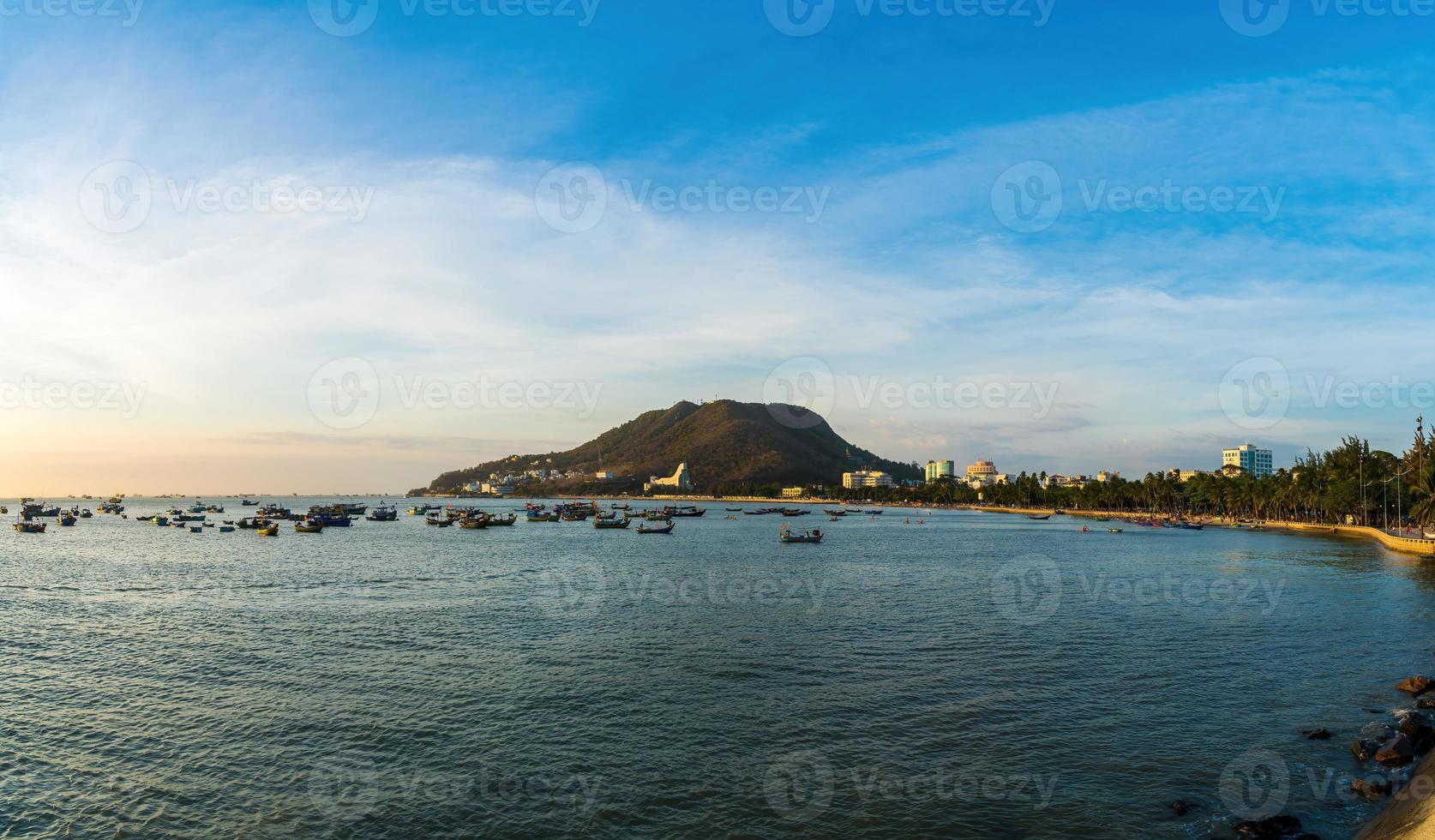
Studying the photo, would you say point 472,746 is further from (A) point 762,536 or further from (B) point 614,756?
(A) point 762,536

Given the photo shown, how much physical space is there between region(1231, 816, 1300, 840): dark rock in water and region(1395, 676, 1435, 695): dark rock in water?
51.4ft

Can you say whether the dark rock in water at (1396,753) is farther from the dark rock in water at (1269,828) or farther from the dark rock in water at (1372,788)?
the dark rock in water at (1269,828)

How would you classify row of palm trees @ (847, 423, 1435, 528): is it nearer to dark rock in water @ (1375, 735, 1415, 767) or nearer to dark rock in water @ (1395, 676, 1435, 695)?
dark rock in water @ (1395, 676, 1435, 695)

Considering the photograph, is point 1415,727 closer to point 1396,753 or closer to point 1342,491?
point 1396,753

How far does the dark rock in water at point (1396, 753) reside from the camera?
2172 cm

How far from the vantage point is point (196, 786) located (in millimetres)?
20250

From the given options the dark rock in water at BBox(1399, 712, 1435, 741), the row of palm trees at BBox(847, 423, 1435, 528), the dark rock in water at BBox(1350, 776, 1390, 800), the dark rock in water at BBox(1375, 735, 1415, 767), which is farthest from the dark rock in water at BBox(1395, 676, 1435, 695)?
the row of palm trees at BBox(847, 423, 1435, 528)

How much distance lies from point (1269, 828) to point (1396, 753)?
7634 mm

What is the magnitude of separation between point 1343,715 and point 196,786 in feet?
113

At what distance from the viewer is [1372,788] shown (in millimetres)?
19984

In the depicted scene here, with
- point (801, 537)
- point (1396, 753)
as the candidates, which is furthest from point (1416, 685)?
point (801, 537)

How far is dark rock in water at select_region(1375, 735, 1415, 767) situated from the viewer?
2172 centimetres

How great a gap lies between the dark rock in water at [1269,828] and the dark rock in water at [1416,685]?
15.7m

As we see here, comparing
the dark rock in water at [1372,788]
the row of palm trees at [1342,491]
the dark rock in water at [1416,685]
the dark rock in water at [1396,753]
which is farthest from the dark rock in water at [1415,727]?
the row of palm trees at [1342,491]
